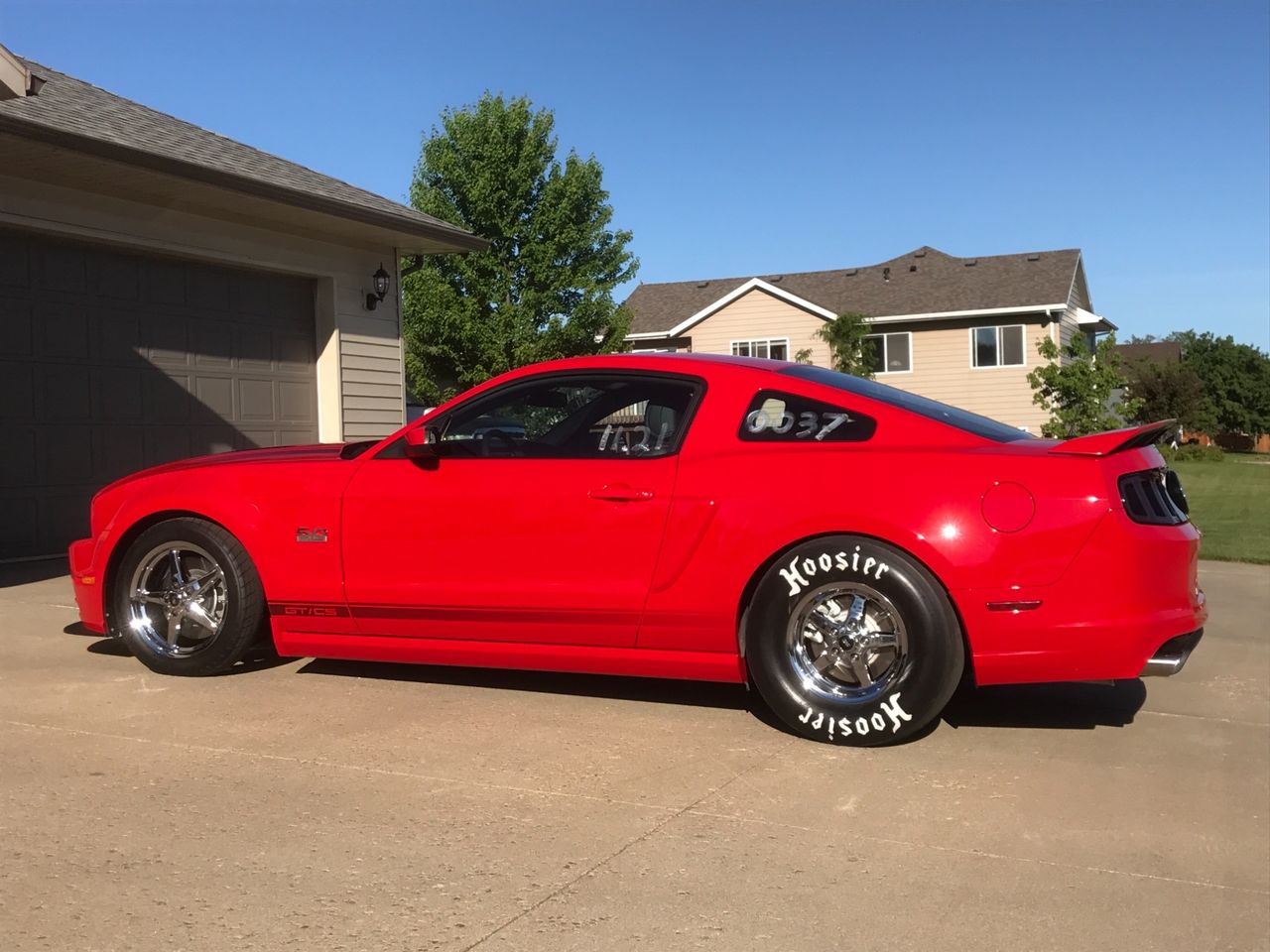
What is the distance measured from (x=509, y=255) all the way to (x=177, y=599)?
22510 millimetres

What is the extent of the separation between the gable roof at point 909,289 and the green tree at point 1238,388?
Result: 75.0ft

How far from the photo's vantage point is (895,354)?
33.5 m

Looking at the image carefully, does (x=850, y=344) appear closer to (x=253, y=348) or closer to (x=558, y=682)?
(x=253, y=348)

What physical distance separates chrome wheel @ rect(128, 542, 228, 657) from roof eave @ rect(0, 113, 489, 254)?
4538 millimetres

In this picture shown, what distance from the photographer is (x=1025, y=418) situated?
104 feet

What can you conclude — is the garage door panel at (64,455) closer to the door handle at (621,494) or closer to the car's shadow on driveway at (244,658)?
the car's shadow on driveway at (244,658)

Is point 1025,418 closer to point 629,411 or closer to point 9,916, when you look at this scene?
point 629,411

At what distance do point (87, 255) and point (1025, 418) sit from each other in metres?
26.4

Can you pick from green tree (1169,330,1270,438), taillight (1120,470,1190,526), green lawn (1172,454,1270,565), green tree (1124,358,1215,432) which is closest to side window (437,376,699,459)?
taillight (1120,470,1190,526)

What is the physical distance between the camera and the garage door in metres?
9.48

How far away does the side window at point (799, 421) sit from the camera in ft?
14.4

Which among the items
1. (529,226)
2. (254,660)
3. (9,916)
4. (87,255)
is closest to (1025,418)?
(529,226)

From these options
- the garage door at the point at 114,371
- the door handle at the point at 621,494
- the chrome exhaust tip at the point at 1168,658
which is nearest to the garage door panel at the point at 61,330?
the garage door at the point at 114,371

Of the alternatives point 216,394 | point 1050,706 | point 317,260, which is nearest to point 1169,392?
point 317,260
